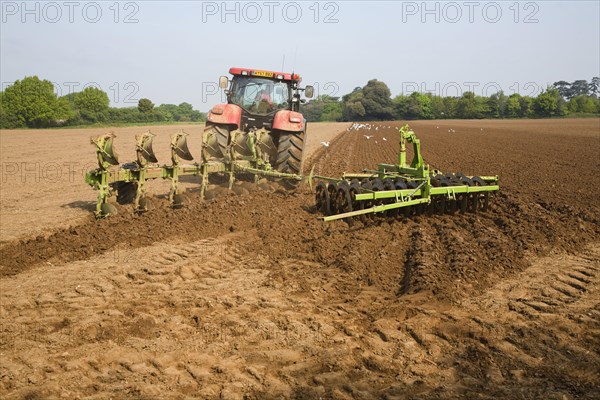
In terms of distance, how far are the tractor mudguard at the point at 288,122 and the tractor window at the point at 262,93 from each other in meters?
0.83

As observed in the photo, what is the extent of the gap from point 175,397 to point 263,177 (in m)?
6.78

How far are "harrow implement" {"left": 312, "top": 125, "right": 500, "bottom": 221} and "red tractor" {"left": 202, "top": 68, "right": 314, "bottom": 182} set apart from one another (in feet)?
5.82

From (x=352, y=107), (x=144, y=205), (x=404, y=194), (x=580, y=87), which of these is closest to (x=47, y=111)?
(x=352, y=107)

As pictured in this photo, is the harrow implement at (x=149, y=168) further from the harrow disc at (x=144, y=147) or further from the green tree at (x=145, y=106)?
the green tree at (x=145, y=106)

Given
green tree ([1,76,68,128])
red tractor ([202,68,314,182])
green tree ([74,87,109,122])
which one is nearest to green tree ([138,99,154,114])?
green tree ([74,87,109,122])

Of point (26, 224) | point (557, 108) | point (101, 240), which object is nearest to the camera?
point (101, 240)

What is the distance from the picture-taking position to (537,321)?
3859 mm

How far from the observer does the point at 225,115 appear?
9.98m

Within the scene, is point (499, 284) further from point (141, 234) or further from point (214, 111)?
point (214, 111)

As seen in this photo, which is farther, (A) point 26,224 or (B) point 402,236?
(A) point 26,224

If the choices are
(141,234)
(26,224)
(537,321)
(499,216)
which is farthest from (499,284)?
(26,224)

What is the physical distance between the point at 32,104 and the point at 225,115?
4554 cm

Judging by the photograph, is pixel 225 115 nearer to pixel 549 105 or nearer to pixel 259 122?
pixel 259 122

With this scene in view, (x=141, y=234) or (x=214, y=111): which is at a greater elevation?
(x=214, y=111)
